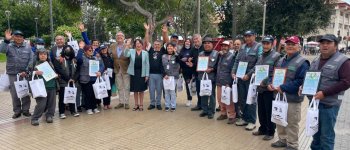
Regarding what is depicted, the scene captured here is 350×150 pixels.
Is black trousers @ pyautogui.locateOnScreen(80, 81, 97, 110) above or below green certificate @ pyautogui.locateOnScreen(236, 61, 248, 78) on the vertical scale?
below

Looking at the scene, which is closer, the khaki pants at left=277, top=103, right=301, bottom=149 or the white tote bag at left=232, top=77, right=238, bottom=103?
the khaki pants at left=277, top=103, right=301, bottom=149

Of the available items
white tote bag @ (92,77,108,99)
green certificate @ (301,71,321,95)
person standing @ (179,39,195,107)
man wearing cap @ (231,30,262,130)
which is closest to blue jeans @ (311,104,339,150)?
green certificate @ (301,71,321,95)

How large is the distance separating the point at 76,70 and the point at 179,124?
2768 millimetres

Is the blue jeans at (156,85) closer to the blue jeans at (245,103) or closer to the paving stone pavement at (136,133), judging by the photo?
the paving stone pavement at (136,133)

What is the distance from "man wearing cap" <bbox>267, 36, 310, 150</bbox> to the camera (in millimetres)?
4922

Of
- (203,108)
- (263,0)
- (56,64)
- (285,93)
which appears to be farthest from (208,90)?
(263,0)

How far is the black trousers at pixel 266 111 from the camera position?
5707mm

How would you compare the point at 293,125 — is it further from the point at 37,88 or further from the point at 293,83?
the point at 37,88

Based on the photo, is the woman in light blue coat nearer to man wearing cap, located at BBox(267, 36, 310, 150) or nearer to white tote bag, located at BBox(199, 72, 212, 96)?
white tote bag, located at BBox(199, 72, 212, 96)

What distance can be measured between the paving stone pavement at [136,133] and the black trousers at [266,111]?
25 centimetres

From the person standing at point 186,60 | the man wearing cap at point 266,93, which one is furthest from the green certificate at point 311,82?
the person standing at point 186,60

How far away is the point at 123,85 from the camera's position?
838 cm

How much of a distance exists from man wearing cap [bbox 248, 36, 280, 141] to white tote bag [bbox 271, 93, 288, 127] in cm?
49

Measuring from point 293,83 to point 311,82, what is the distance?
1.55 feet
